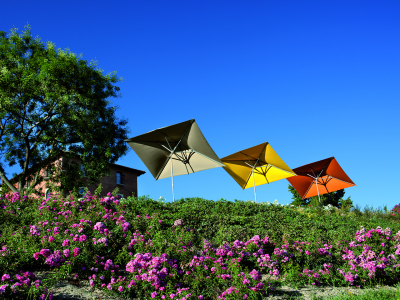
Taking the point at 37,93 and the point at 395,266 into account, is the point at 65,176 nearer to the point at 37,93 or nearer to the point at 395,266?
the point at 37,93

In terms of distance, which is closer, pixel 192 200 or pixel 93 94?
pixel 192 200

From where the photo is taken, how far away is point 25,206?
338 inches

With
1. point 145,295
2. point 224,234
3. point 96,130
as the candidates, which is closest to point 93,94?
point 96,130

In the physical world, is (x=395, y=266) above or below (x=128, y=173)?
below

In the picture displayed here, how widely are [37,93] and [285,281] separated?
811 inches

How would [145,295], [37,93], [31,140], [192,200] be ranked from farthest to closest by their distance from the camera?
[31,140], [37,93], [192,200], [145,295]

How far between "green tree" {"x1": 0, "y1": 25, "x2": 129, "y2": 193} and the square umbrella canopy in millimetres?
6940

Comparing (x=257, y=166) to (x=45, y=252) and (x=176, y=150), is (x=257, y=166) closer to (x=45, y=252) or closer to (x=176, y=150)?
(x=176, y=150)

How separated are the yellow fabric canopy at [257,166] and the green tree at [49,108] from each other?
9367 mm

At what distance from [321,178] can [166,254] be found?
63.4ft

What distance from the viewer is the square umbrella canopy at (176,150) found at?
14.6 metres

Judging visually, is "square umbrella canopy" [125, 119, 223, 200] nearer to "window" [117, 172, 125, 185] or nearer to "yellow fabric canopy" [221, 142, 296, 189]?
"yellow fabric canopy" [221, 142, 296, 189]

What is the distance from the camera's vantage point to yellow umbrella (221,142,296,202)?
18.7 m

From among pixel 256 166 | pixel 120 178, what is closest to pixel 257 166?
pixel 256 166
